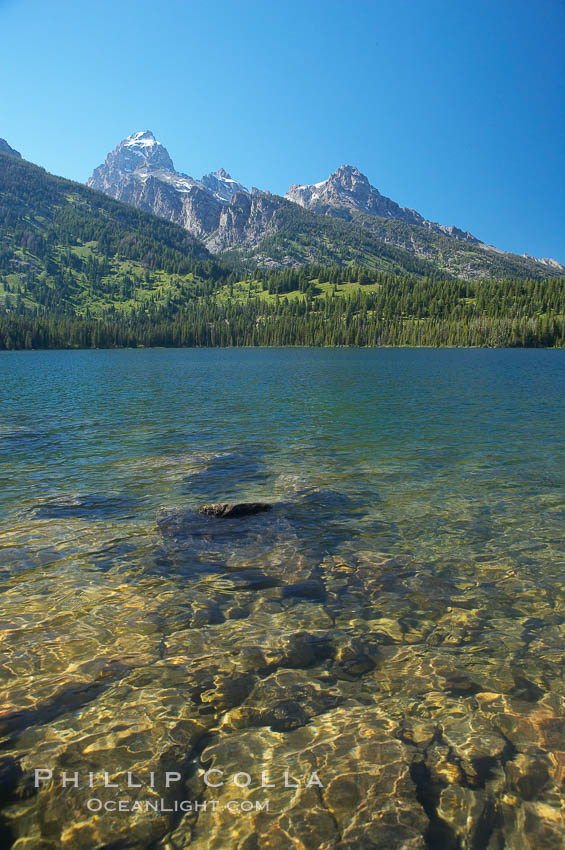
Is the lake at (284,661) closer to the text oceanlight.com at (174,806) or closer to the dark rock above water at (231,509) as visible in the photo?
the text oceanlight.com at (174,806)

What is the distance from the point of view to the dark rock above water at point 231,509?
1817cm

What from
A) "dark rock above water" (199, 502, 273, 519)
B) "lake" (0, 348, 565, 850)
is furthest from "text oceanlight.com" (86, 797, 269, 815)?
"dark rock above water" (199, 502, 273, 519)

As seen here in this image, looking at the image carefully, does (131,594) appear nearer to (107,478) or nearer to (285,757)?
(285,757)

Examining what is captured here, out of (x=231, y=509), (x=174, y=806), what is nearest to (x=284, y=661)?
(x=174, y=806)

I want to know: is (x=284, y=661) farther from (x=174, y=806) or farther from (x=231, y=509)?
(x=231, y=509)

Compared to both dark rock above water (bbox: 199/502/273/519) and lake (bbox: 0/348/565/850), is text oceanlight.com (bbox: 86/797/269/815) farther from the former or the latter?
dark rock above water (bbox: 199/502/273/519)

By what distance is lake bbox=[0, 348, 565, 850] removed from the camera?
6.47 m

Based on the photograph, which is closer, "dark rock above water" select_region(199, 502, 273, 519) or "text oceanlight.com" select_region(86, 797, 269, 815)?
"text oceanlight.com" select_region(86, 797, 269, 815)

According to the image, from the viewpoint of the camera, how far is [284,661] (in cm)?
967

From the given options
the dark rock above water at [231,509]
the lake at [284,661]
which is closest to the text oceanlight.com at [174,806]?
the lake at [284,661]

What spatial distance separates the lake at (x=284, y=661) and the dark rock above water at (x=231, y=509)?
0.40 metres

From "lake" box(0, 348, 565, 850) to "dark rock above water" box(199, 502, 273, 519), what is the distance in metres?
0.40

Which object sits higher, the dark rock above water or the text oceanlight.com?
the dark rock above water

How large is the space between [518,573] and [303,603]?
680cm
